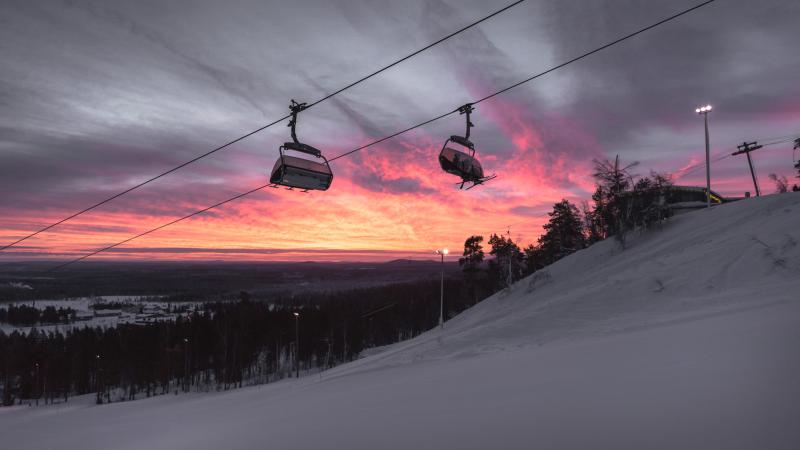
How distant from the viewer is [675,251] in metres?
18.7

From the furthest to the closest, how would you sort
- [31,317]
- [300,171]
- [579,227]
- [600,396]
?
[31,317]
[579,227]
[300,171]
[600,396]

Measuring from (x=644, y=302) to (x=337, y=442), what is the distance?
12.8m

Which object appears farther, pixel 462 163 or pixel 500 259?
pixel 500 259

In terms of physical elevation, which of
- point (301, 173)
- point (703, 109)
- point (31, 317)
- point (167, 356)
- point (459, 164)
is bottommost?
point (167, 356)

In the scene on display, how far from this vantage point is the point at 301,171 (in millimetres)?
8781

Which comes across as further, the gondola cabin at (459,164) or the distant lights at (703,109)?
the distant lights at (703,109)

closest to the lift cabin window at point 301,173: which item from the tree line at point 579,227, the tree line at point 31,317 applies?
the tree line at point 579,227

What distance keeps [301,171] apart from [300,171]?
0.02m

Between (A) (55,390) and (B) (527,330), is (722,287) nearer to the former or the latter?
(B) (527,330)

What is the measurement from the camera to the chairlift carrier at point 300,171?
28.0 feet

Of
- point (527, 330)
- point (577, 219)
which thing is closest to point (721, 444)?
point (527, 330)

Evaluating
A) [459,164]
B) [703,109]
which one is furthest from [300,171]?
[703,109]

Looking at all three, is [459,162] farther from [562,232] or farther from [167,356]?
[167,356]

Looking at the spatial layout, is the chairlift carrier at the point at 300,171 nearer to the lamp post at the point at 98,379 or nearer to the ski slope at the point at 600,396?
the ski slope at the point at 600,396
